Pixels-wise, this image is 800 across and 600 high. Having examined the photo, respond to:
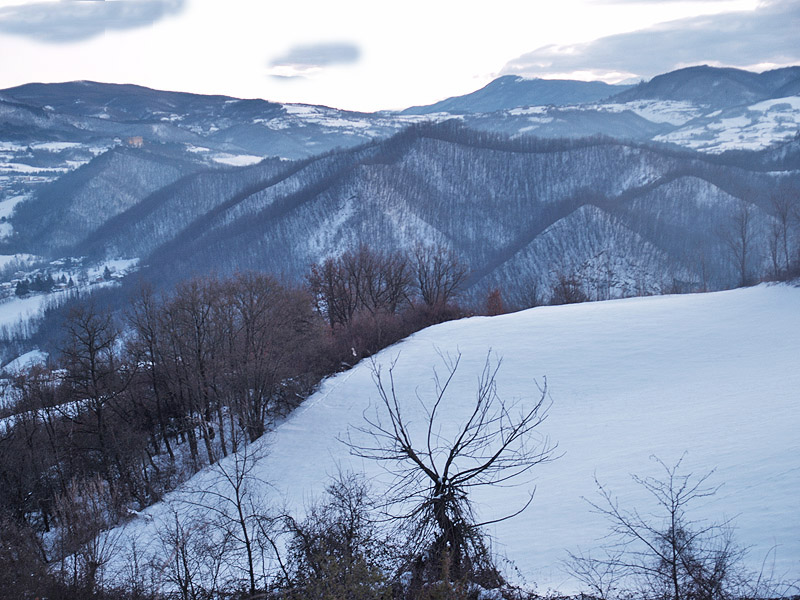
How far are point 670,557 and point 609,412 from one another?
11859 millimetres

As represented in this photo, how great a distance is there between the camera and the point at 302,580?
945 centimetres

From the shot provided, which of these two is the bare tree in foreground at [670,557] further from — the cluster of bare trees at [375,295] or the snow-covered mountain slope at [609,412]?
the cluster of bare trees at [375,295]

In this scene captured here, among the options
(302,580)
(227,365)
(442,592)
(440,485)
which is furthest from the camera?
(227,365)

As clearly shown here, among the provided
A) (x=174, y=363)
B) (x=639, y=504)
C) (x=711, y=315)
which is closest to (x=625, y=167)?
(x=711, y=315)

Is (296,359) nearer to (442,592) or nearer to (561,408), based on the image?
(561,408)

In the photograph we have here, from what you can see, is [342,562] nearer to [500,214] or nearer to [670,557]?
[670,557]

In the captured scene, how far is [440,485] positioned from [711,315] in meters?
26.5

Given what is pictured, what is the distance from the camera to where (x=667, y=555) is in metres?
9.82

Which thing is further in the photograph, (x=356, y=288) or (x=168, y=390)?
(x=356, y=288)

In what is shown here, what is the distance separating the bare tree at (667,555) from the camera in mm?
8094

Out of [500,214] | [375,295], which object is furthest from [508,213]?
[375,295]

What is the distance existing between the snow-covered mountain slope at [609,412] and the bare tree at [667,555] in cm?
37

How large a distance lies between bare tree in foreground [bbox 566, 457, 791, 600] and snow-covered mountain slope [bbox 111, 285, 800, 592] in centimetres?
37

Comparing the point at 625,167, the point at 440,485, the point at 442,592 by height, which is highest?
the point at 625,167
